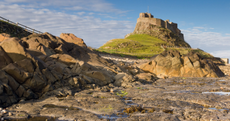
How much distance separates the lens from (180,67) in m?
42.7

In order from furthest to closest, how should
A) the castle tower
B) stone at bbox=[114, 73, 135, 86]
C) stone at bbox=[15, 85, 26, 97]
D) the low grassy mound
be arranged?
the castle tower < the low grassy mound < stone at bbox=[114, 73, 135, 86] < stone at bbox=[15, 85, 26, 97]

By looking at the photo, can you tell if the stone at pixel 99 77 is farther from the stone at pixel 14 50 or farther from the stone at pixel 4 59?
the stone at pixel 4 59

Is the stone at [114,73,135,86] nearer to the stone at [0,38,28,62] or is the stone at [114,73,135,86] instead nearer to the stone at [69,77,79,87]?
the stone at [69,77,79,87]

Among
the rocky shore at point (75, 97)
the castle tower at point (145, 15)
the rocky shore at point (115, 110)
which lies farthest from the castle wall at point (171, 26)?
the rocky shore at point (115, 110)

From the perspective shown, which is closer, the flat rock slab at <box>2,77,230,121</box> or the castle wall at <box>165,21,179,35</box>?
the flat rock slab at <box>2,77,230,121</box>

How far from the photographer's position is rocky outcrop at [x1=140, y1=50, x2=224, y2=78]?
134 ft

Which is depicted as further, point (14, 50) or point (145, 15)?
point (145, 15)

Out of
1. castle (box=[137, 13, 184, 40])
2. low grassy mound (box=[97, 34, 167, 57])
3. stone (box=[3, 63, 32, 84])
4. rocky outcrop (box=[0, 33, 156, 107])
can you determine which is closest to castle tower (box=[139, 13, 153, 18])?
castle (box=[137, 13, 184, 40])

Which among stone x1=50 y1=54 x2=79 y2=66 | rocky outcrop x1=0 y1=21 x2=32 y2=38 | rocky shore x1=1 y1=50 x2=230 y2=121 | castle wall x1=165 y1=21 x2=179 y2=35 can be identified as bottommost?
rocky shore x1=1 y1=50 x2=230 y2=121

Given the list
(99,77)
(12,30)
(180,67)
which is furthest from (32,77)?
(12,30)

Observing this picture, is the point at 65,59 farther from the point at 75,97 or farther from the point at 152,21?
the point at 152,21

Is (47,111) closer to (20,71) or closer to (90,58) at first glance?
(20,71)

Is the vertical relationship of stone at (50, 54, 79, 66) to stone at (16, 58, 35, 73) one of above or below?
above

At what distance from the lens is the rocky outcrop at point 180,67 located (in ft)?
134
